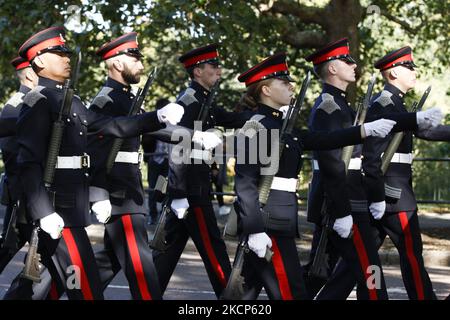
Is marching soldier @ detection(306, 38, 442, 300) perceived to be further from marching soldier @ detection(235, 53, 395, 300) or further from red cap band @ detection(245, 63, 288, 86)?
red cap band @ detection(245, 63, 288, 86)

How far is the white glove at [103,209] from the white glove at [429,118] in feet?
6.67

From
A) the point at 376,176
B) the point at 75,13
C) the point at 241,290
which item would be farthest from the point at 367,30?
the point at 241,290

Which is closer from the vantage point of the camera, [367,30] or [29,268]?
[29,268]

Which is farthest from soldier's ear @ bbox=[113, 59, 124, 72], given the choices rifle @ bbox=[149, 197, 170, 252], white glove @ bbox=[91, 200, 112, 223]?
rifle @ bbox=[149, 197, 170, 252]

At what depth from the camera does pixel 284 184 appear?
20.6 ft

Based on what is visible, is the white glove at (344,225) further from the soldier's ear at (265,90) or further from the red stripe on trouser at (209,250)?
the red stripe on trouser at (209,250)

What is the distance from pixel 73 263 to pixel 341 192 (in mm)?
1746

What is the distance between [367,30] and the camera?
16469 millimetres

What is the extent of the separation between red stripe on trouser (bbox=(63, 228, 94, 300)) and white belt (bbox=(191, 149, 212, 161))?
6.96ft

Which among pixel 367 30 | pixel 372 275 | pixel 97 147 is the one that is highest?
pixel 97 147

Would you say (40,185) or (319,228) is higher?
(40,185)

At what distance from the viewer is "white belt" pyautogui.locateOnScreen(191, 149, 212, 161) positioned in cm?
815

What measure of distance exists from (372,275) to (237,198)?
1.20 metres
